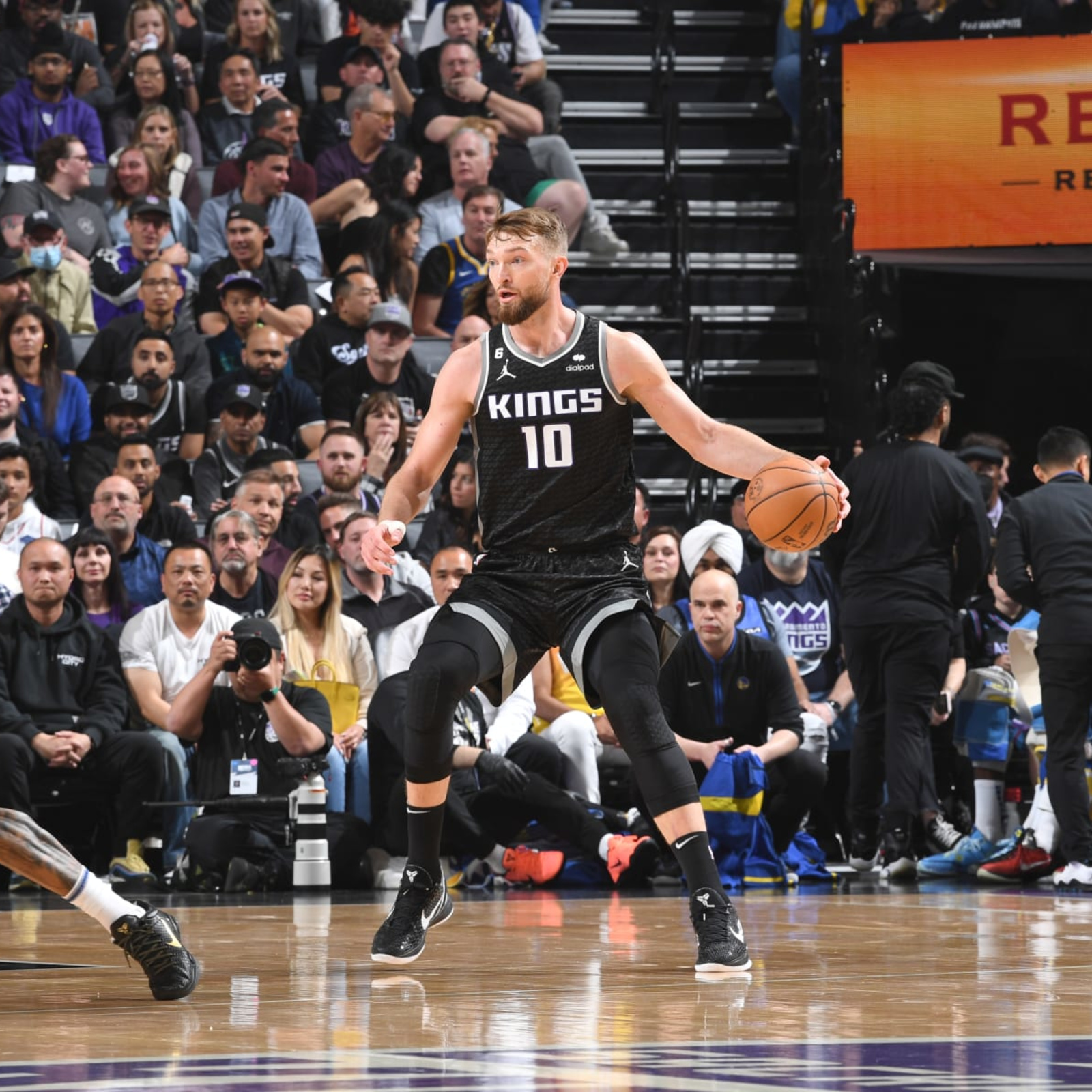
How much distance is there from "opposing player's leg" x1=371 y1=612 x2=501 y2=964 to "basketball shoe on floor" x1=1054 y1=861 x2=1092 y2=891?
407 centimetres

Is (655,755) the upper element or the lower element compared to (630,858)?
upper

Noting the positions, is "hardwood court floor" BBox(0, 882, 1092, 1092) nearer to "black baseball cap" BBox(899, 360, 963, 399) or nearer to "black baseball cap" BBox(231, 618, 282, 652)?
"black baseball cap" BBox(231, 618, 282, 652)

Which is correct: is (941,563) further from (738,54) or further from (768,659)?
(738,54)

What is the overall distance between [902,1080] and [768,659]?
6.23 metres

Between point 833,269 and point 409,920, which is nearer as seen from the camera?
point 409,920

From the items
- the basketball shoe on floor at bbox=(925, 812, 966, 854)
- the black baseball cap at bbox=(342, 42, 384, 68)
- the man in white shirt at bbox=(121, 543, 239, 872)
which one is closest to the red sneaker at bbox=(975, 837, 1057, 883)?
the basketball shoe on floor at bbox=(925, 812, 966, 854)

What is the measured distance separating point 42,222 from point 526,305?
25.9ft

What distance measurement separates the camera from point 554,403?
16.4 ft

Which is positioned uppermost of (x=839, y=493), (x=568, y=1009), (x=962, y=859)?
(x=839, y=493)

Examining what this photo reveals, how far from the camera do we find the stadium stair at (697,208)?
13469mm

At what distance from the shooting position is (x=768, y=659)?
30.0ft

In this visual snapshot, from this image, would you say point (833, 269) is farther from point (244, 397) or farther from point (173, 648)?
point (173, 648)

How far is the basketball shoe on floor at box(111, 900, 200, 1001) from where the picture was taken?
4188 mm

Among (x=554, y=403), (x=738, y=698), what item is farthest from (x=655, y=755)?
(x=738, y=698)
